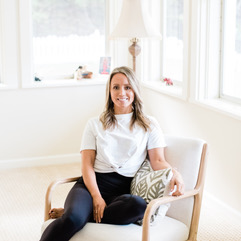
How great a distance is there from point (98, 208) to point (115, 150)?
1.15 ft

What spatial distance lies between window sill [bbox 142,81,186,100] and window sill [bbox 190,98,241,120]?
250 mm

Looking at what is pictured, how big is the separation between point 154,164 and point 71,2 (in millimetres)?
2486

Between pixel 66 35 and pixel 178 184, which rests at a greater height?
pixel 66 35

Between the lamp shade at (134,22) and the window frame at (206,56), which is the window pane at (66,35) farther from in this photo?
the window frame at (206,56)

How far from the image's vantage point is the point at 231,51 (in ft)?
11.4

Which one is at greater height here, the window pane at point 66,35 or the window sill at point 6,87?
the window pane at point 66,35

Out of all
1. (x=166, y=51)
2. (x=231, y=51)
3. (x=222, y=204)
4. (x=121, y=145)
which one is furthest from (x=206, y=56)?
(x=121, y=145)

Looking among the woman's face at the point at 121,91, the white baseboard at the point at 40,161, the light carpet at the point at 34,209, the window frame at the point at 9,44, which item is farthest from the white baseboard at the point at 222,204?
the window frame at the point at 9,44

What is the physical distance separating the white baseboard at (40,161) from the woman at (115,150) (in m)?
2.00

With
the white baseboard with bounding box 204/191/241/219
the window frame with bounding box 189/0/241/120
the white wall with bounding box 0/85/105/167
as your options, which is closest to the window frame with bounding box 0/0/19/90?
the white wall with bounding box 0/85/105/167

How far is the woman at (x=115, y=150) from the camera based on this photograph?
2.43 metres

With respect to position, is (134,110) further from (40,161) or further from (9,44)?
(40,161)

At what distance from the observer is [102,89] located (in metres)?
4.66

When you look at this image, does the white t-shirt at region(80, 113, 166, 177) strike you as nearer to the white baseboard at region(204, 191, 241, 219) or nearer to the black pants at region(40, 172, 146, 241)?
the black pants at region(40, 172, 146, 241)
